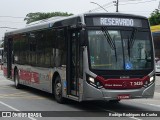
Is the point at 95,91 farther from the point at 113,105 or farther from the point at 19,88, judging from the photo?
the point at 19,88

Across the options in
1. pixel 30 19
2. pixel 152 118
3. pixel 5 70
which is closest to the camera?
pixel 152 118

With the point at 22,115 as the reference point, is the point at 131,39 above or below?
above

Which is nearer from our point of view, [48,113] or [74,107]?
[48,113]

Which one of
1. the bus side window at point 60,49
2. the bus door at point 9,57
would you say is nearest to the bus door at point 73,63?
the bus side window at point 60,49

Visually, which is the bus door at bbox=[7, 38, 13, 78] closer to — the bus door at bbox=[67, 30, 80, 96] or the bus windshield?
the bus door at bbox=[67, 30, 80, 96]

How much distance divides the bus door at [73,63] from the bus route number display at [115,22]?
0.82 m

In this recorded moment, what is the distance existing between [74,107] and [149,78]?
2.64 metres

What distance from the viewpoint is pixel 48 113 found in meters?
12.5

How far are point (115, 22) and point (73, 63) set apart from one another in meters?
1.89

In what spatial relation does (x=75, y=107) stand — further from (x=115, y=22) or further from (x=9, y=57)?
(x=9, y=57)

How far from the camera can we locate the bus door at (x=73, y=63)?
43.9 ft

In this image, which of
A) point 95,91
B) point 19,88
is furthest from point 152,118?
point 19,88

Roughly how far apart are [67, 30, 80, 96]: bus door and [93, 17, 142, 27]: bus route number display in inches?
32.4

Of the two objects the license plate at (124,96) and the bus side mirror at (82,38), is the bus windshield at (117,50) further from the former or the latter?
the license plate at (124,96)
